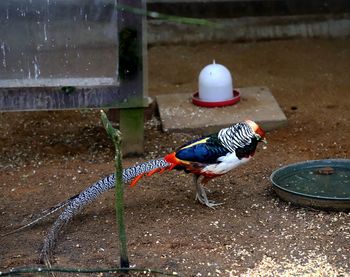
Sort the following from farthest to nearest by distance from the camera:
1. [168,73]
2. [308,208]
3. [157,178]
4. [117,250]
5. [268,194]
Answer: [168,73] → [157,178] → [268,194] → [308,208] → [117,250]

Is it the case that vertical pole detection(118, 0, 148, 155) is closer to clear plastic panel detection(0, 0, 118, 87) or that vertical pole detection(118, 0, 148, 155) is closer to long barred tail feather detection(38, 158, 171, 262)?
clear plastic panel detection(0, 0, 118, 87)

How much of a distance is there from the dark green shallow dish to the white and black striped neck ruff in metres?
0.32

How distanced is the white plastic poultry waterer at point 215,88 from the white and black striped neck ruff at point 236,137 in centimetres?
161

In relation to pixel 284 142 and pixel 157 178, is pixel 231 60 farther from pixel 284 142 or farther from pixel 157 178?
pixel 157 178

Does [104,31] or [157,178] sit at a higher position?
[104,31]

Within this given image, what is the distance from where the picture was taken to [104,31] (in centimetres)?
491

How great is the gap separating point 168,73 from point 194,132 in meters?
1.63

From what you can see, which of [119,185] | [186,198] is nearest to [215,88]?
[186,198]

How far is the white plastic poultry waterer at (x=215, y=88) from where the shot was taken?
5812 millimetres

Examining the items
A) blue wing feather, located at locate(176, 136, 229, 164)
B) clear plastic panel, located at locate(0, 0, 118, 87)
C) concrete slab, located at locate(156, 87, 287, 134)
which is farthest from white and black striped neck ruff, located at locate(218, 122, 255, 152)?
concrete slab, located at locate(156, 87, 287, 134)

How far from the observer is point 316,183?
4461 millimetres

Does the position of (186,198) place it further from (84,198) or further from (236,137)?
(84,198)

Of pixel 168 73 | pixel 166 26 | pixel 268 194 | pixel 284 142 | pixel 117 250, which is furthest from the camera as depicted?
pixel 166 26

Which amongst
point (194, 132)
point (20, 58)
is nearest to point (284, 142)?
point (194, 132)
